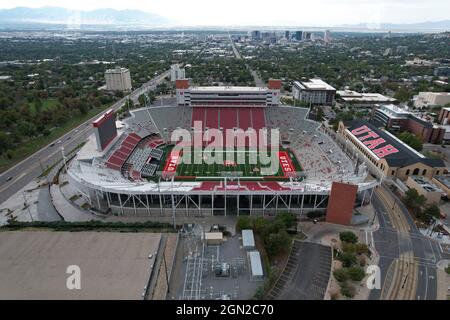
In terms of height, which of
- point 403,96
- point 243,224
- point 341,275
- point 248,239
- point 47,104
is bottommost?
point 248,239

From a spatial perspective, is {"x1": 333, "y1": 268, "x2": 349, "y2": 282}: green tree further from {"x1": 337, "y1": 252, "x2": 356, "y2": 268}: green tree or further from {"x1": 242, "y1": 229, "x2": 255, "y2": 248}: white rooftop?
{"x1": 242, "y1": 229, "x2": 255, "y2": 248}: white rooftop

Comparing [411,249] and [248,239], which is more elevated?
[248,239]

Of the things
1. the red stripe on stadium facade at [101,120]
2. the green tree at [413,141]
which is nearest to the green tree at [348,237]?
the green tree at [413,141]

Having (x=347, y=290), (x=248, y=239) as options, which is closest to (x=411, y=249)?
(x=347, y=290)

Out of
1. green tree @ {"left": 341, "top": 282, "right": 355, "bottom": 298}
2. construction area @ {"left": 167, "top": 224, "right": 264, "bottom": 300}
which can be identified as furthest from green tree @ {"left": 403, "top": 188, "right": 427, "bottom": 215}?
construction area @ {"left": 167, "top": 224, "right": 264, "bottom": 300}

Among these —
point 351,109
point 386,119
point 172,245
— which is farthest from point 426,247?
point 351,109

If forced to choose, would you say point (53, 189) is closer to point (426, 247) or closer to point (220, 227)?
point (220, 227)

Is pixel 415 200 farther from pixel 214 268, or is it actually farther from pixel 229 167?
pixel 214 268
